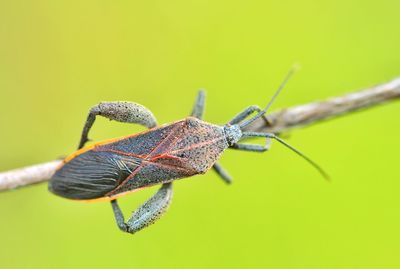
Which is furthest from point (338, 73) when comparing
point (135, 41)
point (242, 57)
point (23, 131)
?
point (23, 131)

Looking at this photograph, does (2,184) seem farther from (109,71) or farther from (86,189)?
(109,71)

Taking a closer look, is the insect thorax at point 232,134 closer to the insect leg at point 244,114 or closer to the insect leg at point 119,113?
the insect leg at point 244,114

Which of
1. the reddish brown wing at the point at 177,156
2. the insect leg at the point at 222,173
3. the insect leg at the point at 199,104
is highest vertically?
the insect leg at the point at 199,104

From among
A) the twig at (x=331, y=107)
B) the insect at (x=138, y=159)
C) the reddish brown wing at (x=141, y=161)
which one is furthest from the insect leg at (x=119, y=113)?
the twig at (x=331, y=107)

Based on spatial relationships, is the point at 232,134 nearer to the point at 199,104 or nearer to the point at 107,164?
the point at 199,104

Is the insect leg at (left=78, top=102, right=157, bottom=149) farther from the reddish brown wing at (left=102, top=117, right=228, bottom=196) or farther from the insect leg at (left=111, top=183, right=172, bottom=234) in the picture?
the insect leg at (left=111, top=183, right=172, bottom=234)
